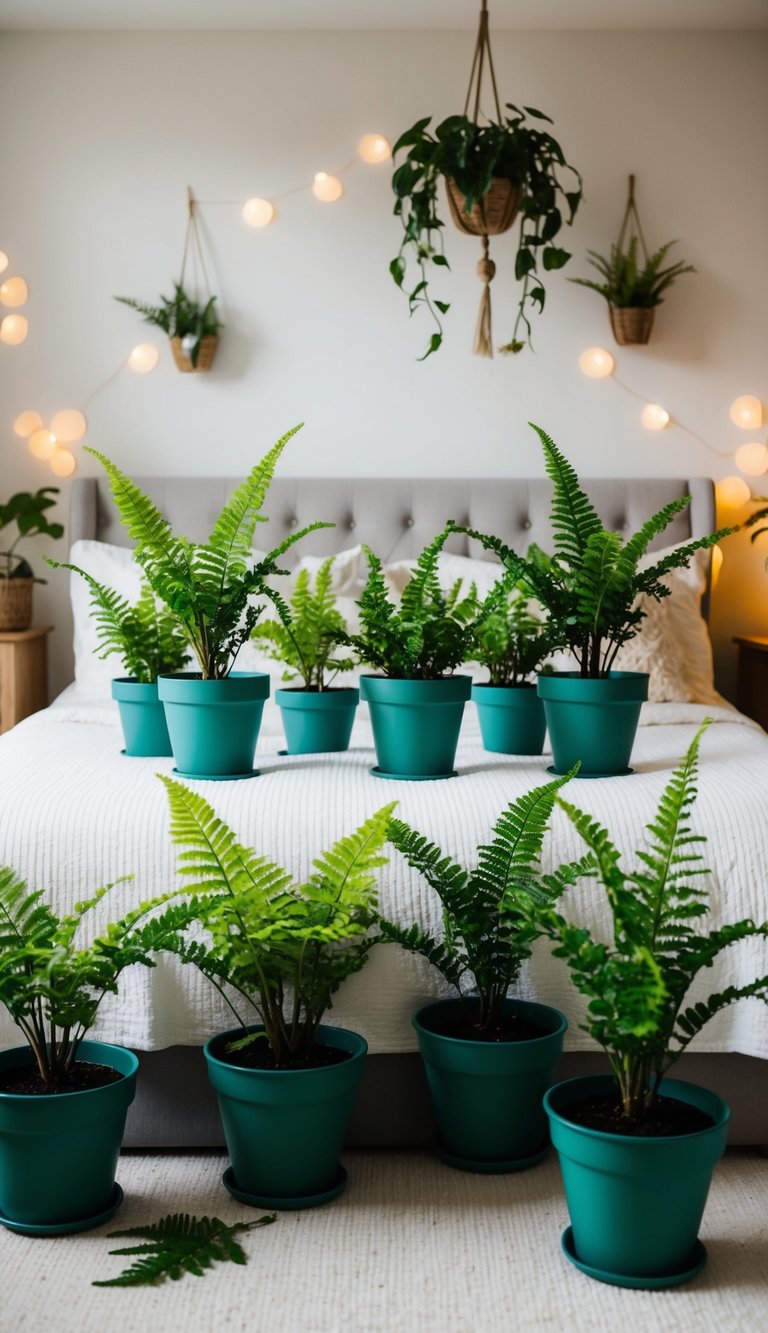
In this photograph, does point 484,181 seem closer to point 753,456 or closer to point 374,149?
point 374,149

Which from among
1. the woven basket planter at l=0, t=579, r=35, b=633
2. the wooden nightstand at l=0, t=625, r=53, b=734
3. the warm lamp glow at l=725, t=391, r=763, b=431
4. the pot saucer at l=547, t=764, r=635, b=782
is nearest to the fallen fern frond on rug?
the pot saucer at l=547, t=764, r=635, b=782

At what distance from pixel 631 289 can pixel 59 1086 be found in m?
3.07

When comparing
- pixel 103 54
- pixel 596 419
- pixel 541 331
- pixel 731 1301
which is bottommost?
pixel 731 1301

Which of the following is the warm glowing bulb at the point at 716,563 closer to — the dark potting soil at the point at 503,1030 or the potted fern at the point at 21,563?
the potted fern at the point at 21,563

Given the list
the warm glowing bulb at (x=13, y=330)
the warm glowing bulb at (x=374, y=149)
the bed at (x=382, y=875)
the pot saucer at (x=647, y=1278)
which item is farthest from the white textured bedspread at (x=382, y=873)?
the warm glowing bulb at (x=374, y=149)

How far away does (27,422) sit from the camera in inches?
160

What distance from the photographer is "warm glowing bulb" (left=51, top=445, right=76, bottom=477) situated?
4.08m

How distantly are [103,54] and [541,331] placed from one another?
1658 mm

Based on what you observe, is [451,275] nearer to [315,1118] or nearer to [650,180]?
[650,180]

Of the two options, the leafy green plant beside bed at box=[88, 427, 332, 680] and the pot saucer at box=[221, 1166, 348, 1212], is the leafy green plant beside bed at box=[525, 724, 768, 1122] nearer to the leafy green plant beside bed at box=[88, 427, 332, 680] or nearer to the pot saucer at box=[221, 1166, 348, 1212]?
the pot saucer at box=[221, 1166, 348, 1212]

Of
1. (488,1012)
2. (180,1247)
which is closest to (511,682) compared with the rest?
(488,1012)

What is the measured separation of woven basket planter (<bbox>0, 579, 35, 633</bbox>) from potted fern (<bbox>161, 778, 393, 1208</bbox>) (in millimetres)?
2166

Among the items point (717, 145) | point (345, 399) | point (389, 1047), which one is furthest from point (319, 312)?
point (389, 1047)

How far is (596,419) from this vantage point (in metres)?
4.10
